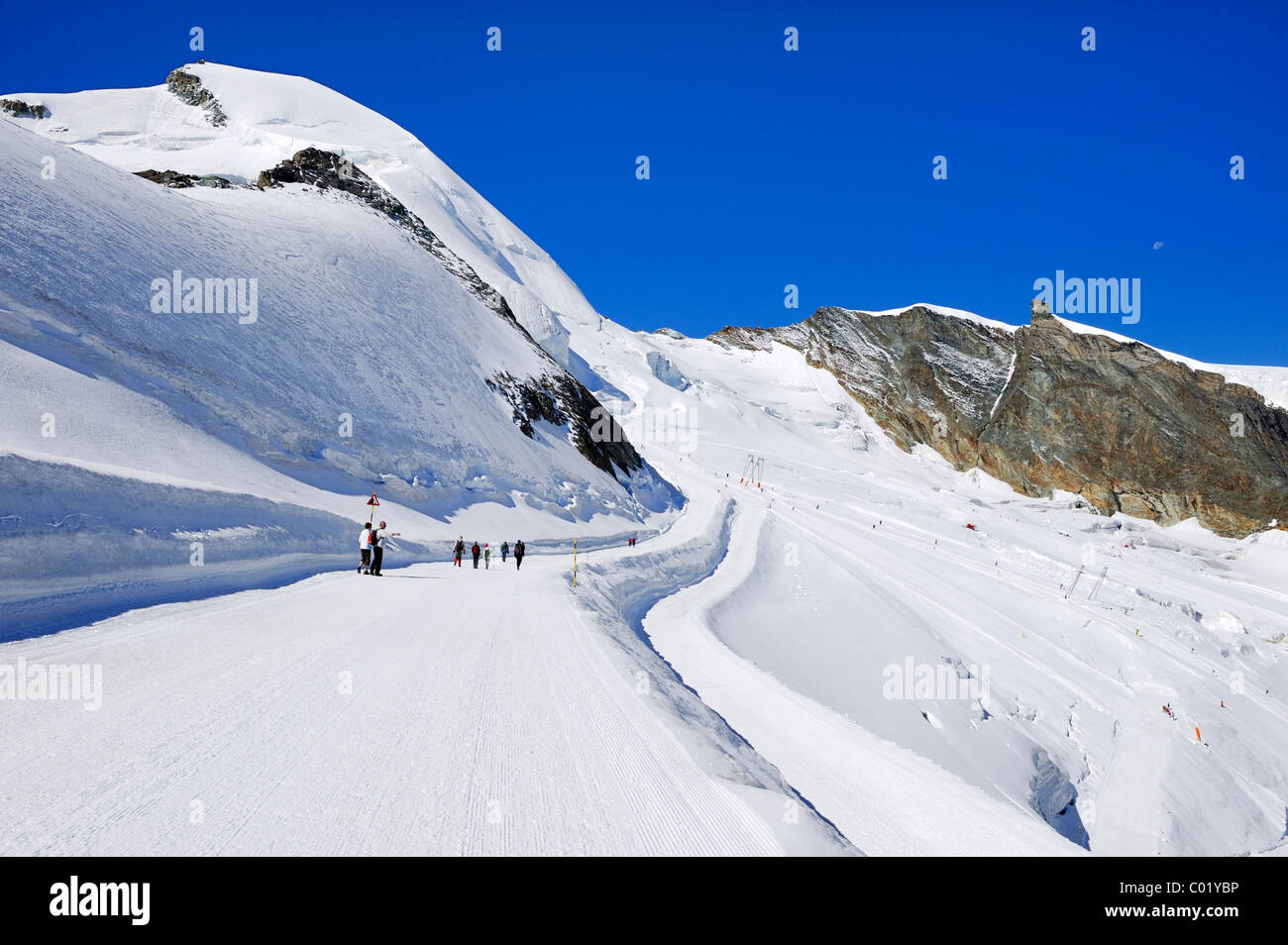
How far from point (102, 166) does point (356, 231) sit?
16.1 metres

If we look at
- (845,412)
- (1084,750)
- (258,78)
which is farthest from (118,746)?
(258,78)

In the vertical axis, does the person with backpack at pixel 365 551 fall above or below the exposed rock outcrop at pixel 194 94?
below

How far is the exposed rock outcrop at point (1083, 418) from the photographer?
87312mm

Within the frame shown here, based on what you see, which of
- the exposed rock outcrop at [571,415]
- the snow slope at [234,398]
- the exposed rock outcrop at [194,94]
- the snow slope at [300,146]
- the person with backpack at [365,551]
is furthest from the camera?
the exposed rock outcrop at [194,94]

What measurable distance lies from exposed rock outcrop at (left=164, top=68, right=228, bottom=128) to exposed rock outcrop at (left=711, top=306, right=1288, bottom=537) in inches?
4703

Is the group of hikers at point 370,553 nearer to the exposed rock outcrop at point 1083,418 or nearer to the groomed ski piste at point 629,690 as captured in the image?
the groomed ski piste at point 629,690

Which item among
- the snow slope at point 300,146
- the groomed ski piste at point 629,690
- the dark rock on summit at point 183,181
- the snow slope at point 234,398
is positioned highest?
the snow slope at point 300,146

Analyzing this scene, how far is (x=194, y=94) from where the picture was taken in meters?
123

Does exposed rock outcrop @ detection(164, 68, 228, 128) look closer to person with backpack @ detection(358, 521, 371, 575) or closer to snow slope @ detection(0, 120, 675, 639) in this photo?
snow slope @ detection(0, 120, 675, 639)

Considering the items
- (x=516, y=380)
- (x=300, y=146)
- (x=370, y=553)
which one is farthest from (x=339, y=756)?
(x=300, y=146)

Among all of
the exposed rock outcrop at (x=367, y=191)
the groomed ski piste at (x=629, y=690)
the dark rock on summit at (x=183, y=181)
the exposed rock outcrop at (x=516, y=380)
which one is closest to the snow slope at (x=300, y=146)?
Result: the exposed rock outcrop at (x=367, y=191)

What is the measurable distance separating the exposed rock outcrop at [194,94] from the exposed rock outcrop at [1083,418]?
11946cm

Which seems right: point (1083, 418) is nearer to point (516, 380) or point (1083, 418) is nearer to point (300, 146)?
point (516, 380)
